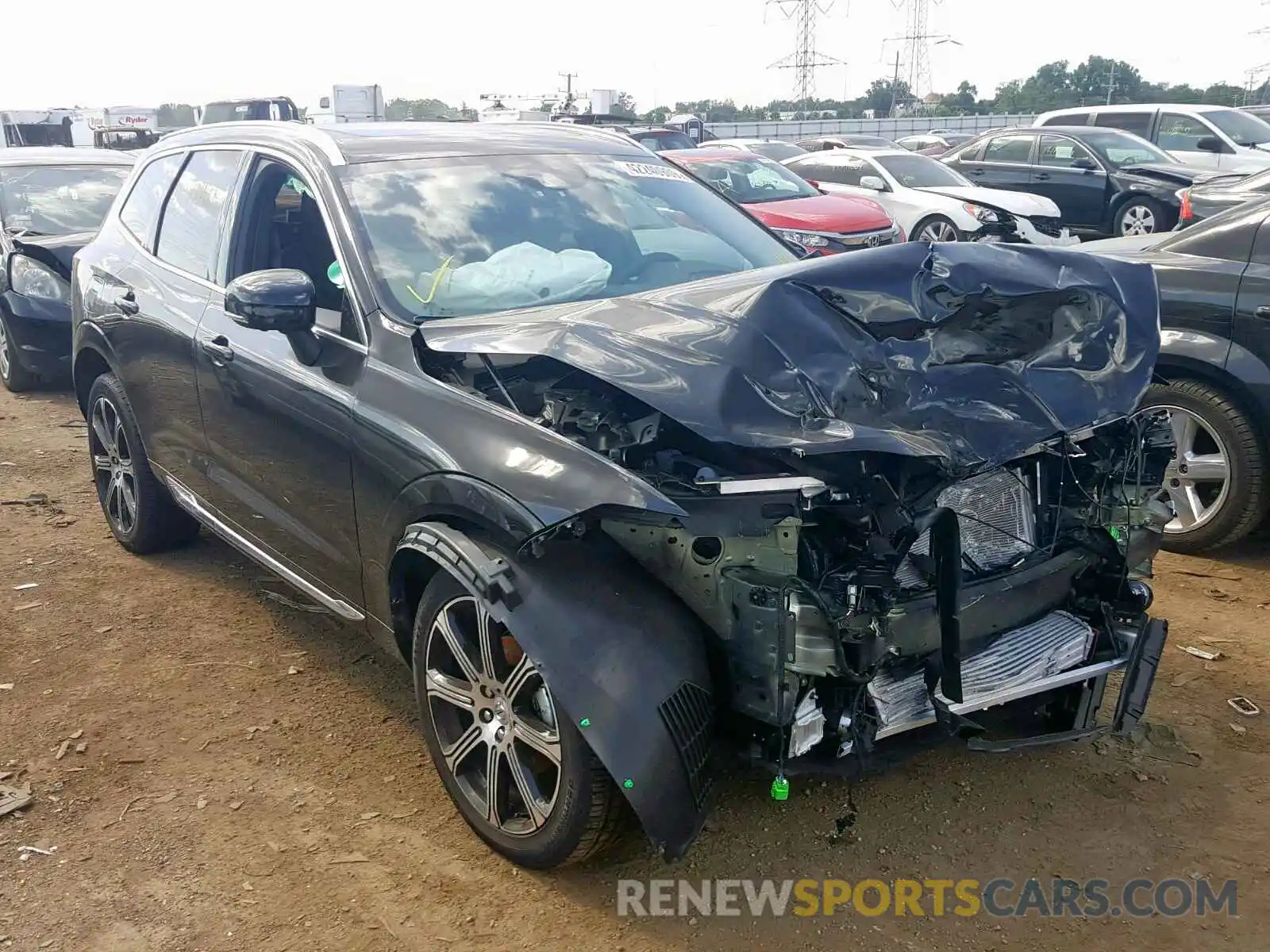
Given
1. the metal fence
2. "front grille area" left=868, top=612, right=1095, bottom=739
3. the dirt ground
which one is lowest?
the dirt ground

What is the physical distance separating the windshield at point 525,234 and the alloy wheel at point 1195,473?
207cm

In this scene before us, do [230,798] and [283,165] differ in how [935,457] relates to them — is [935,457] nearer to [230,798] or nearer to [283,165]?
[230,798]

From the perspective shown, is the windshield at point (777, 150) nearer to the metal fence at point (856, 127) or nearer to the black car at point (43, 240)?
the black car at point (43, 240)

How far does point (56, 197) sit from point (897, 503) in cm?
909

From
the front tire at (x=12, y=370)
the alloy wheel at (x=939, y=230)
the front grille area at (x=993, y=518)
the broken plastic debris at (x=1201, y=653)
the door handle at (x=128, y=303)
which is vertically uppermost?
the door handle at (x=128, y=303)

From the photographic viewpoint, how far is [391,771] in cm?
342

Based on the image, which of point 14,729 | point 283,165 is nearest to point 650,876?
point 14,729

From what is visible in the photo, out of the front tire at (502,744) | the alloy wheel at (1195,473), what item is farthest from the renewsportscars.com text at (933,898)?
the alloy wheel at (1195,473)

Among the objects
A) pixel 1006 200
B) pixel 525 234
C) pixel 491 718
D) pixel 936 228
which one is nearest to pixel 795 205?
pixel 936 228

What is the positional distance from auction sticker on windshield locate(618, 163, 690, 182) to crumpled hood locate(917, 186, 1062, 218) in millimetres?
9849

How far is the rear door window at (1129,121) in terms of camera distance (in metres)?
16.6

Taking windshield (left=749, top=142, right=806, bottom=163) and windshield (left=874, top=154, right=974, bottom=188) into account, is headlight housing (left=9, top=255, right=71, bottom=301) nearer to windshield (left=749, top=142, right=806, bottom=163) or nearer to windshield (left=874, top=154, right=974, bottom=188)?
windshield (left=874, top=154, right=974, bottom=188)

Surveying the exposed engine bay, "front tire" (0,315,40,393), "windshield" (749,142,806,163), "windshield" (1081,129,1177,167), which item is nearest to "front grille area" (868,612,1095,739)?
the exposed engine bay

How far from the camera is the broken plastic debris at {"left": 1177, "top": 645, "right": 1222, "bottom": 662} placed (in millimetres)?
4036
